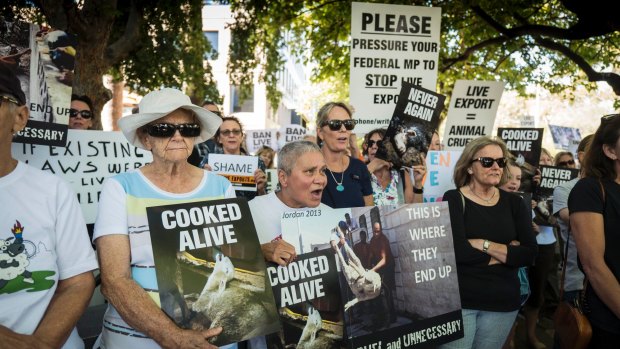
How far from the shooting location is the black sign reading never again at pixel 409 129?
4395mm

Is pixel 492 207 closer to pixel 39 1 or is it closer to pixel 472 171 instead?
pixel 472 171

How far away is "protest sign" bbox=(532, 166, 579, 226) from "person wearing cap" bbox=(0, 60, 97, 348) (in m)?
4.96

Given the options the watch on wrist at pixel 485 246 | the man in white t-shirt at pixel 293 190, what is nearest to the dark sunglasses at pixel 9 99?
the man in white t-shirt at pixel 293 190

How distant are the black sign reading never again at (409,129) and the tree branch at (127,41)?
5.13m

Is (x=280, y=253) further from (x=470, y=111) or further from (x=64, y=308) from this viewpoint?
(x=470, y=111)

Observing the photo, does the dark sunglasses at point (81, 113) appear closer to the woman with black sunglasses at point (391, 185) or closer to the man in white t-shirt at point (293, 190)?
the man in white t-shirt at point (293, 190)

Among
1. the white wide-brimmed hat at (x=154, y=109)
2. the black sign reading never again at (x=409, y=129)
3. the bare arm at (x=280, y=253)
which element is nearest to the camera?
the white wide-brimmed hat at (x=154, y=109)

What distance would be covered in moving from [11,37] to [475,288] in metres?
3.53

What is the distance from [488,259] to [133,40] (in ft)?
22.0

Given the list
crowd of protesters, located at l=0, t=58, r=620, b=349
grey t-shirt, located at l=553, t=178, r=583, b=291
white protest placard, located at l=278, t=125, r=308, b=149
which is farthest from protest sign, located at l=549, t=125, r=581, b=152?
crowd of protesters, located at l=0, t=58, r=620, b=349

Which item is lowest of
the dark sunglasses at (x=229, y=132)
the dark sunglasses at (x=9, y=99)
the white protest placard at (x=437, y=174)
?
the white protest placard at (x=437, y=174)

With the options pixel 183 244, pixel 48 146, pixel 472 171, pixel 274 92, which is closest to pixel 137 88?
pixel 274 92

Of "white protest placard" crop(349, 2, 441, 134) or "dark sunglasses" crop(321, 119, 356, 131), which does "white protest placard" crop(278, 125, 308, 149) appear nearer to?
"white protest placard" crop(349, 2, 441, 134)


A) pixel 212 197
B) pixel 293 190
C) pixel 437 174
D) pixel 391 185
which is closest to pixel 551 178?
pixel 437 174
